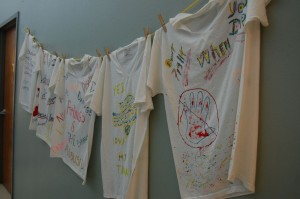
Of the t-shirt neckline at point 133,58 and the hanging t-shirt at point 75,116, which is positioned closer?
the t-shirt neckline at point 133,58

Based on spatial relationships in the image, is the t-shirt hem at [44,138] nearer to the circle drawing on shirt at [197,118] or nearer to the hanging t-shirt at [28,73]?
the hanging t-shirt at [28,73]

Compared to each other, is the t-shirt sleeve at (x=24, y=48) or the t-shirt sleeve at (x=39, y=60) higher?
the t-shirt sleeve at (x=24, y=48)

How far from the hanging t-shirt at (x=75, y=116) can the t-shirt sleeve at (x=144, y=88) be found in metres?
0.43

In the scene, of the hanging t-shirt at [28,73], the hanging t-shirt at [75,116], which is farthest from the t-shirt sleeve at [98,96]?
the hanging t-shirt at [28,73]

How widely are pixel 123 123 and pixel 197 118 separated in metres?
0.47

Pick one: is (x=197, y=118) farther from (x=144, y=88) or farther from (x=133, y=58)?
(x=133, y=58)

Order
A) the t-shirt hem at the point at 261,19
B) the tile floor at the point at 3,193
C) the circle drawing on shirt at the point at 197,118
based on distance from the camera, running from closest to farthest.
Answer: the t-shirt hem at the point at 261,19 < the circle drawing on shirt at the point at 197,118 < the tile floor at the point at 3,193

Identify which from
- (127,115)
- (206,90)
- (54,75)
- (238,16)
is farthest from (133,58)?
(54,75)

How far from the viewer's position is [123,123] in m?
1.31

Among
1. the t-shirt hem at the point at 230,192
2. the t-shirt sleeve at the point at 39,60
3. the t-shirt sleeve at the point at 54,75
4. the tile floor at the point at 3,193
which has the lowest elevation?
the tile floor at the point at 3,193

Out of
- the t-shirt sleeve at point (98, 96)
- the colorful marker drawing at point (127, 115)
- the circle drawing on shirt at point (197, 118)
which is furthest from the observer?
the t-shirt sleeve at point (98, 96)

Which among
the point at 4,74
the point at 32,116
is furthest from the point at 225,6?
the point at 4,74

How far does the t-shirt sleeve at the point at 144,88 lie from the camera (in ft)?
3.73

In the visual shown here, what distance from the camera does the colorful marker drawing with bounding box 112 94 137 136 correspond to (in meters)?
1.25
